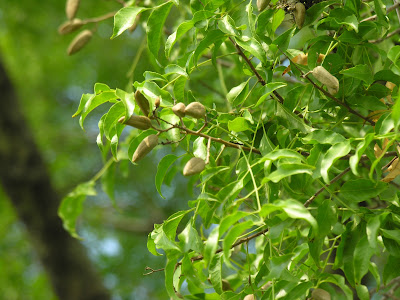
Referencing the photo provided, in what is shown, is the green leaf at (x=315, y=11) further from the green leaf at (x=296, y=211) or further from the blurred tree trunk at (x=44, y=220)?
the blurred tree trunk at (x=44, y=220)

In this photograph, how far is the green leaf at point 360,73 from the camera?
26.7 inches

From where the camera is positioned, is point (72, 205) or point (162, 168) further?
point (72, 205)

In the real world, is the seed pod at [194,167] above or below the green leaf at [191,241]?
above

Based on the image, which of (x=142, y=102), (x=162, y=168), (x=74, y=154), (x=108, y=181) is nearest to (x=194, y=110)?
(x=142, y=102)

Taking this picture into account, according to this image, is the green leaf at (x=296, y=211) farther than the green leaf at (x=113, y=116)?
No

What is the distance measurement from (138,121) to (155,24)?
0.18m

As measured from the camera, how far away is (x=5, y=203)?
292 centimetres

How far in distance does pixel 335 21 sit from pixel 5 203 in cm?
258

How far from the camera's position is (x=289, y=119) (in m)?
0.70

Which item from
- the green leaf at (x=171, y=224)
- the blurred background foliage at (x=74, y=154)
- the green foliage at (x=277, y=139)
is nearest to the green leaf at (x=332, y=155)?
the green foliage at (x=277, y=139)

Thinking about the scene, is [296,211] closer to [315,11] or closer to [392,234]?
[392,234]

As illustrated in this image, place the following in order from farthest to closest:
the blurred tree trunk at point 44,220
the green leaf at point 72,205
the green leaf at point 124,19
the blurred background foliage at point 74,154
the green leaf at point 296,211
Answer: the blurred background foliage at point 74,154 < the blurred tree trunk at point 44,220 < the green leaf at point 72,205 < the green leaf at point 124,19 < the green leaf at point 296,211

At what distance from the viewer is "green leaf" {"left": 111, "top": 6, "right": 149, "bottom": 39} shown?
71cm

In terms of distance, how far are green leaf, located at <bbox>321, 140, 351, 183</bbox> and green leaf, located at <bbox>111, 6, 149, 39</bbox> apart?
0.31 metres
